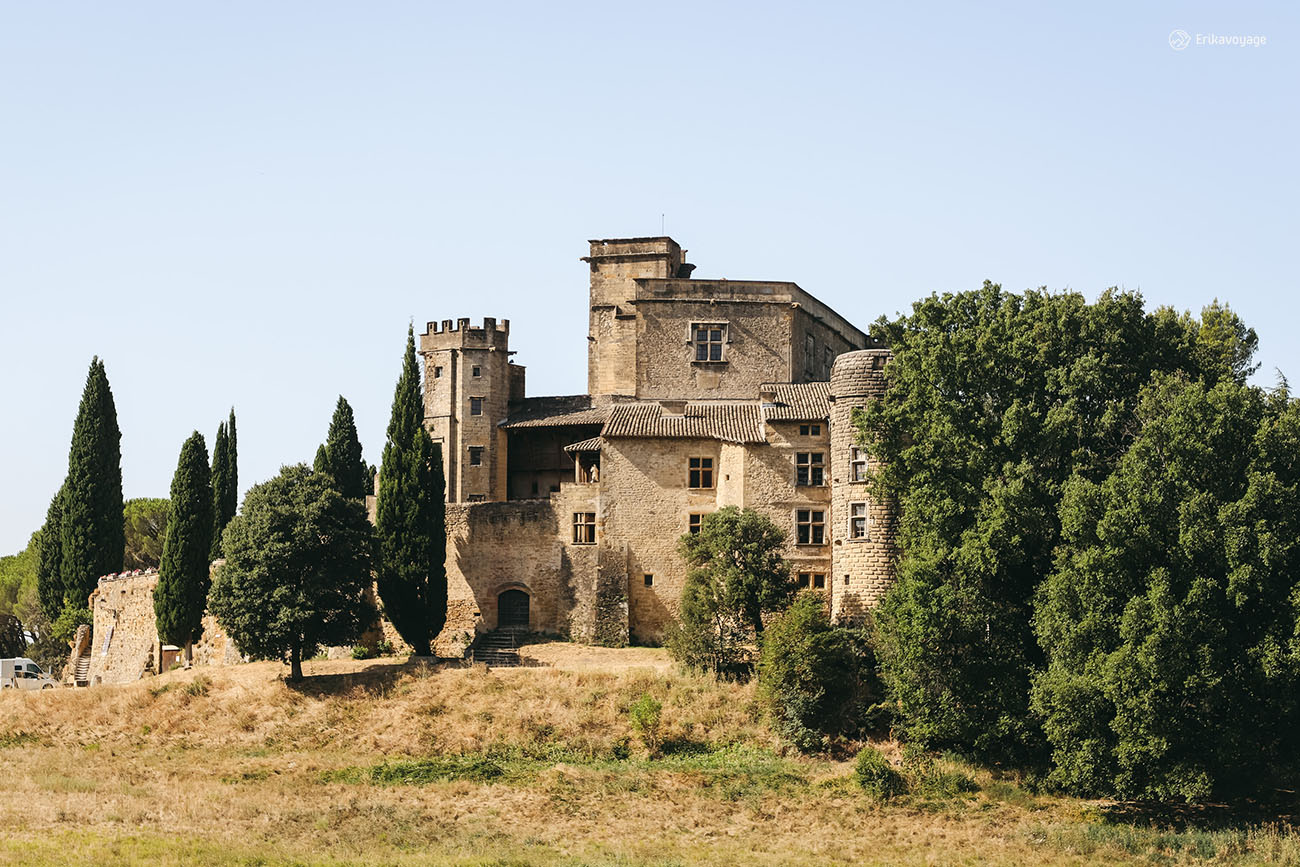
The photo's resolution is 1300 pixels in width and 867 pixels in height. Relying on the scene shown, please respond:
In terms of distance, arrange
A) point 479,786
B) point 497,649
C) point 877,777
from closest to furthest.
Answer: point 877,777, point 479,786, point 497,649

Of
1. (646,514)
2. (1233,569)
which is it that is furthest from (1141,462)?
(646,514)

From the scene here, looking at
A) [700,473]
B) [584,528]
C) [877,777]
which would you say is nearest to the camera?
[877,777]

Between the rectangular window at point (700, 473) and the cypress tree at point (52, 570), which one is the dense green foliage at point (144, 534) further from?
the rectangular window at point (700, 473)

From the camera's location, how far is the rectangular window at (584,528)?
158 ft

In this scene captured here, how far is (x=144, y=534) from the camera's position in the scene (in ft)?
232

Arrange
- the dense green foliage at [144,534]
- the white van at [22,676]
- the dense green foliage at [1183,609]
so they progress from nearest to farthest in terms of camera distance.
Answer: the dense green foliage at [1183,609] < the white van at [22,676] < the dense green foliage at [144,534]

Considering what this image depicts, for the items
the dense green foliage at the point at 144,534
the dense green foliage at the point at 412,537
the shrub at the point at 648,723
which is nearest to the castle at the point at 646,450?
the dense green foliage at the point at 412,537

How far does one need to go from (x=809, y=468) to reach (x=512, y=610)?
1178 centimetres

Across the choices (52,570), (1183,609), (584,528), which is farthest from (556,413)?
(1183,609)

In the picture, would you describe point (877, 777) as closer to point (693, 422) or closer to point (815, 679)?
point (815, 679)

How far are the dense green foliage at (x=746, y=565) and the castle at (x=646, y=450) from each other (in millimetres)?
1659

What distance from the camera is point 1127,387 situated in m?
35.7

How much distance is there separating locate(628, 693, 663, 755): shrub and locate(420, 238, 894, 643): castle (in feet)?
19.9

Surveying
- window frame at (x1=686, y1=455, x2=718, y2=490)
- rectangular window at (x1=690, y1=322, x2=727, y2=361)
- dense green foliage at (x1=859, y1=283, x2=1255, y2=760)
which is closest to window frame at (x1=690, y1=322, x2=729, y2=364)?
rectangular window at (x1=690, y1=322, x2=727, y2=361)
